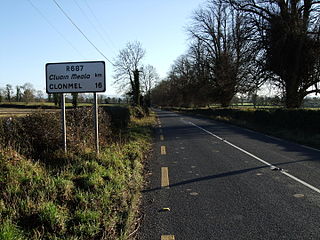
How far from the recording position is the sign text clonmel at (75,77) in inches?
289

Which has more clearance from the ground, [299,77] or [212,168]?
[299,77]

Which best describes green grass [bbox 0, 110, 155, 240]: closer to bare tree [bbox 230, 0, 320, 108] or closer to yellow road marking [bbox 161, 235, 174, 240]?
yellow road marking [bbox 161, 235, 174, 240]

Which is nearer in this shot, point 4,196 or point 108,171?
point 4,196

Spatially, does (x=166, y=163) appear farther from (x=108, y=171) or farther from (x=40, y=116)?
(x=40, y=116)

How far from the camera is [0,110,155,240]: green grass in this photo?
3570mm

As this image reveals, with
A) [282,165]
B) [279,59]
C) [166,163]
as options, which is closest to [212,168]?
[166,163]

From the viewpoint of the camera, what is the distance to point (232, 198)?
5.02 meters

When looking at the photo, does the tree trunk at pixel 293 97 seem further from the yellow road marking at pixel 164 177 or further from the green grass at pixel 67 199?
the green grass at pixel 67 199

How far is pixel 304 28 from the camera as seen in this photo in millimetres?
20859

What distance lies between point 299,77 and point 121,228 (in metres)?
22.9

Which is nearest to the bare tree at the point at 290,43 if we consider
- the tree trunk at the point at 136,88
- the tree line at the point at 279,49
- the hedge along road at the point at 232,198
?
the tree line at the point at 279,49

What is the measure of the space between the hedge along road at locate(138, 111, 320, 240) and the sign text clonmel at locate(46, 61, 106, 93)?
287 cm

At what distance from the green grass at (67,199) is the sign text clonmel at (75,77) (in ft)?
6.64

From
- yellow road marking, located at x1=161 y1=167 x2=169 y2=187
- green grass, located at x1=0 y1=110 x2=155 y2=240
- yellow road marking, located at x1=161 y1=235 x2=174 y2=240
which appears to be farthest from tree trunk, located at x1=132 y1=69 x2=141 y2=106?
yellow road marking, located at x1=161 y1=235 x2=174 y2=240
